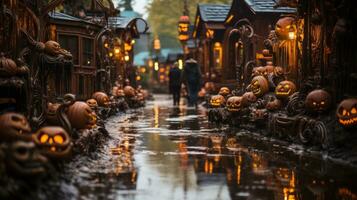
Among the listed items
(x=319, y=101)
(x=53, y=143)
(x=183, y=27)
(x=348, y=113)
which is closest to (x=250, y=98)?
(x=319, y=101)

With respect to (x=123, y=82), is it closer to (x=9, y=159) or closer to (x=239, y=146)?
(x=239, y=146)

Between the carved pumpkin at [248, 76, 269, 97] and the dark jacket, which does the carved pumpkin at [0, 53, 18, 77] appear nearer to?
the carved pumpkin at [248, 76, 269, 97]

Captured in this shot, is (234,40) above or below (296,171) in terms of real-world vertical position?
above

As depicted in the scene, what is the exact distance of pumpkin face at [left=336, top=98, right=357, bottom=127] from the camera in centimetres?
1205

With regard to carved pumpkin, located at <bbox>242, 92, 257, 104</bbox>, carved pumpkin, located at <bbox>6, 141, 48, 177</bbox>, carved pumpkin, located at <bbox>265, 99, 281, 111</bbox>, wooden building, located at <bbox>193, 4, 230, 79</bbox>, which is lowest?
carved pumpkin, located at <bbox>6, 141, 48, 177</bbox>

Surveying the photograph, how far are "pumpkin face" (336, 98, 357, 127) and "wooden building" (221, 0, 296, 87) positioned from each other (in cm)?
1093

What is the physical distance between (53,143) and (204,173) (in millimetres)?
3036

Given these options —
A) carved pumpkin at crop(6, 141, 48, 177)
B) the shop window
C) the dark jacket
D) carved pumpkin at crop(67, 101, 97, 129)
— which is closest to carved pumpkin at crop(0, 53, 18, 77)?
carved pumpkin at crop(67, 101, 97, 129)

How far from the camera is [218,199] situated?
802 centimetres

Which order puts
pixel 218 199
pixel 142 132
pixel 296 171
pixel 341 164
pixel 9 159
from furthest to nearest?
pixel 142 132
pixel 341 164
pixel 296 171
pixel 218 199
pixel 9 159

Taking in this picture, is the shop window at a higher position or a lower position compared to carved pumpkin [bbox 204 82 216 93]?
higher

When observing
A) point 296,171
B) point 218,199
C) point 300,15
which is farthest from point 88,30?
point 218,199

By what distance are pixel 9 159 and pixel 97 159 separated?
475cm

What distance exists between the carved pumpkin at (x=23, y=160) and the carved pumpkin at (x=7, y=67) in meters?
5.09
